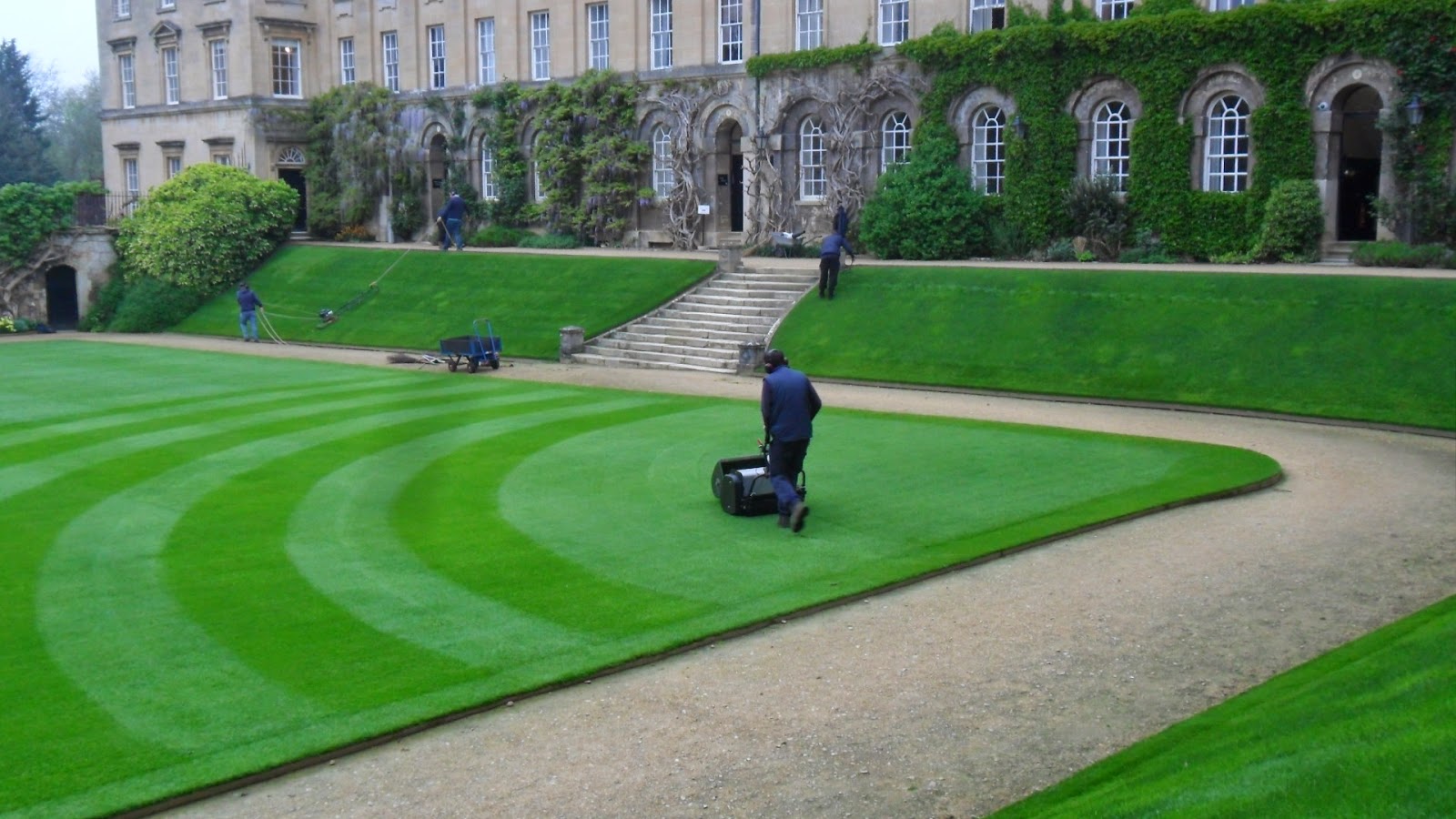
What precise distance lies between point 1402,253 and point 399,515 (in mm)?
21020

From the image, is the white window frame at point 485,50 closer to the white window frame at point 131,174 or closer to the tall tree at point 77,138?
the white window frame at point 131,174

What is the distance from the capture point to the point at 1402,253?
88.2ft

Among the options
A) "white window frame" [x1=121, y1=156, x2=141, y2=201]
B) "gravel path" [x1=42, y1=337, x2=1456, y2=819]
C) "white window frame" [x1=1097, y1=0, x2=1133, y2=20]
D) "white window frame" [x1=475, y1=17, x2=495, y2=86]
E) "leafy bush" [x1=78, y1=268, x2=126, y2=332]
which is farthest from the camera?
"white window frame" [x1=121, y1=156, x2=141, y2=201]

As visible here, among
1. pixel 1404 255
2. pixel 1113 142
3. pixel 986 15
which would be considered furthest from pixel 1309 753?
pixel 986 15

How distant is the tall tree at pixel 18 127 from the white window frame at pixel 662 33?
4898 centimetres

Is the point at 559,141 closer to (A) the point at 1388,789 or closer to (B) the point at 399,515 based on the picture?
(B) the point at 399,515

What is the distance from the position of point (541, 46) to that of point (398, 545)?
3506cm

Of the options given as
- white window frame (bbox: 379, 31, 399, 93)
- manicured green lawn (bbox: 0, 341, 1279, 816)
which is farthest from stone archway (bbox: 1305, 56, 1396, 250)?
white window frame (bbox: 379, 31, 399, 93)

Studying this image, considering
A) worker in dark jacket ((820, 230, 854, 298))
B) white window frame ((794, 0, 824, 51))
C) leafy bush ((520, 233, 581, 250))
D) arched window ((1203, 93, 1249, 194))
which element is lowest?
worker in dark jacket ((820, 230, 854, 298))

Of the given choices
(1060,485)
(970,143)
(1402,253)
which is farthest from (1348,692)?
(970,143)

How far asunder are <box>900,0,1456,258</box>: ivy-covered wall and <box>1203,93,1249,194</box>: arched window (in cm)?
45

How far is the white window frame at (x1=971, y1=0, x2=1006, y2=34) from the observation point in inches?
1362

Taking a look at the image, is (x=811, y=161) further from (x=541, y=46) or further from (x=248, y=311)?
(x=248, y=311)

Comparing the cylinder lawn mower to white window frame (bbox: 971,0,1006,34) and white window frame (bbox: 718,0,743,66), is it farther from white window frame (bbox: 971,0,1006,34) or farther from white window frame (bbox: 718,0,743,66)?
white window frame (bbox: 718,0,743,66)
